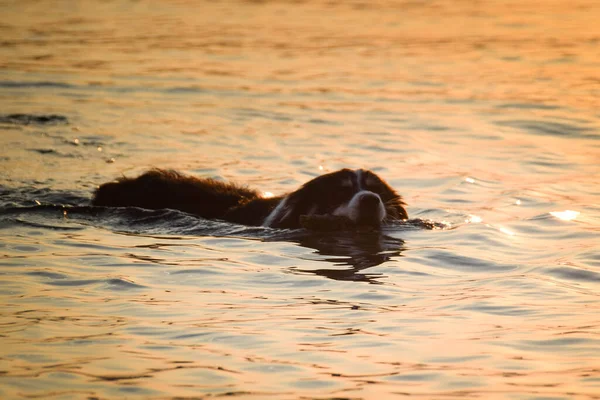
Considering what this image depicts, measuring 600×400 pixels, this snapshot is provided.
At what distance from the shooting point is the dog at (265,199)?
399 inches

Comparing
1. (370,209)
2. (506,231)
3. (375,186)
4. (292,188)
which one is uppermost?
(375,186)

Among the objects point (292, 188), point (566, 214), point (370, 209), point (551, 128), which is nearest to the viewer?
point (370, 209)

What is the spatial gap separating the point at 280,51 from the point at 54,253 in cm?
1132

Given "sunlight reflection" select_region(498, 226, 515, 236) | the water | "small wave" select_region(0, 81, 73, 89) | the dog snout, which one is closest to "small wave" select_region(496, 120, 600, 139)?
the water

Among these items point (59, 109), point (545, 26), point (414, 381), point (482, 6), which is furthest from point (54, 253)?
point (482, 6)

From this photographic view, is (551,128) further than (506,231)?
Yes

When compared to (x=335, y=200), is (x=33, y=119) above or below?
above

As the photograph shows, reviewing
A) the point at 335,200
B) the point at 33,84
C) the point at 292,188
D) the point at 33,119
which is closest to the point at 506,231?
the point at 335,200

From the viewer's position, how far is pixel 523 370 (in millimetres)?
5711

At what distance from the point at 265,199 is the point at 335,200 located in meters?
0.89

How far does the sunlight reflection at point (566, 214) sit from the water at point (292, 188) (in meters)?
0.02

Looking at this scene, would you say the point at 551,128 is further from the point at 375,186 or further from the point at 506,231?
the point at 375,186

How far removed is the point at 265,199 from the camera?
1080 centimetres

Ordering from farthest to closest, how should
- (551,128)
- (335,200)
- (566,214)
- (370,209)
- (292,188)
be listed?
(551,128)
(292,188)
(566,214)
(335,200)
(370,209)
